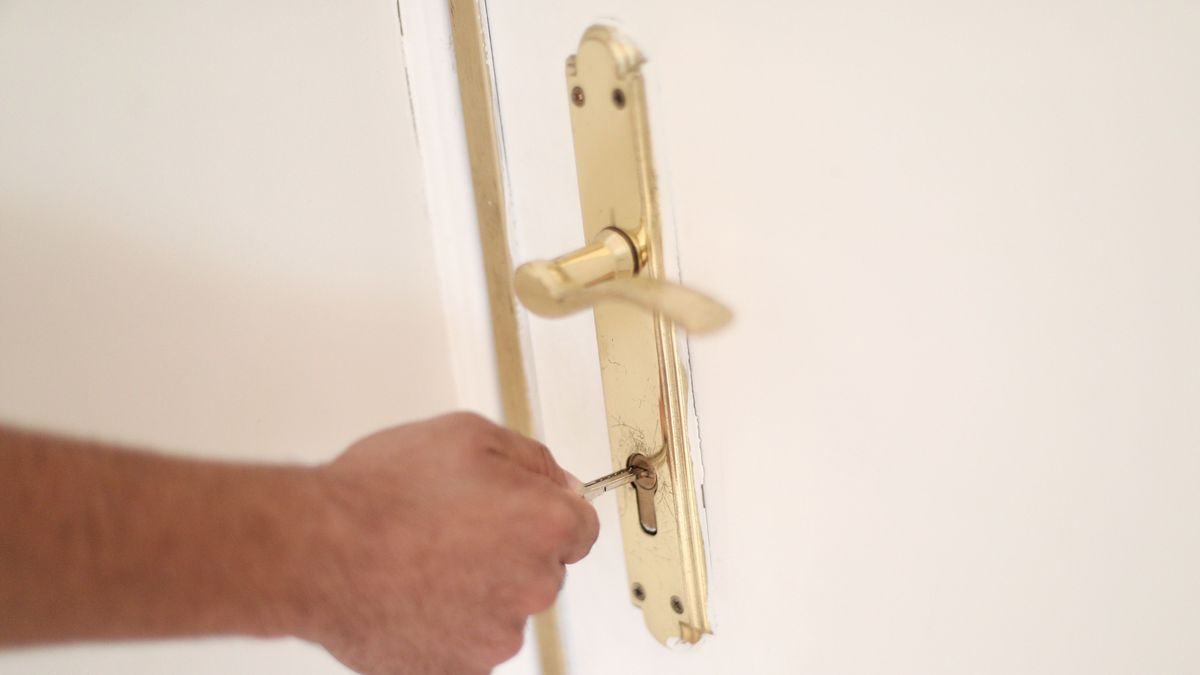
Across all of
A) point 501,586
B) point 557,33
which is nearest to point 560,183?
point 557,33

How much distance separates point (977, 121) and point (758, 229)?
9 centimetres

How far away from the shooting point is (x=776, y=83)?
307mm

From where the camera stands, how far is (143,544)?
31 centimetres

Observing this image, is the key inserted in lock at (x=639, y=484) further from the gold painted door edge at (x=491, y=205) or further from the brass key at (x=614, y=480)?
the gold painted door edge at (x=491, y=205)

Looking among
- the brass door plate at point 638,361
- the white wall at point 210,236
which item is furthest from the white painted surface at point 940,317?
the white wall at point 210,236

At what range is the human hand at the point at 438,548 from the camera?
13.6 inches

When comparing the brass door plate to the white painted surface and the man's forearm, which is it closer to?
the white painted surface

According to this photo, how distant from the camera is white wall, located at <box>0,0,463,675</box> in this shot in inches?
15.2

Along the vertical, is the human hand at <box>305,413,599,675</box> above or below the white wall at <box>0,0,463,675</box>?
below

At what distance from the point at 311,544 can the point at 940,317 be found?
0.23m

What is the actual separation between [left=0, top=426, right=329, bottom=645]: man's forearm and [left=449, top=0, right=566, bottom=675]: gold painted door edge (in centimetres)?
18

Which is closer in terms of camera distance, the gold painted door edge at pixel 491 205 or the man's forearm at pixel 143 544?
the man's forearm at pixel 143 544

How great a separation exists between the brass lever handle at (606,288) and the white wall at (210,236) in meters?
0.16

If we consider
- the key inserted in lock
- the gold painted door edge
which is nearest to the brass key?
the key inserted in lock
